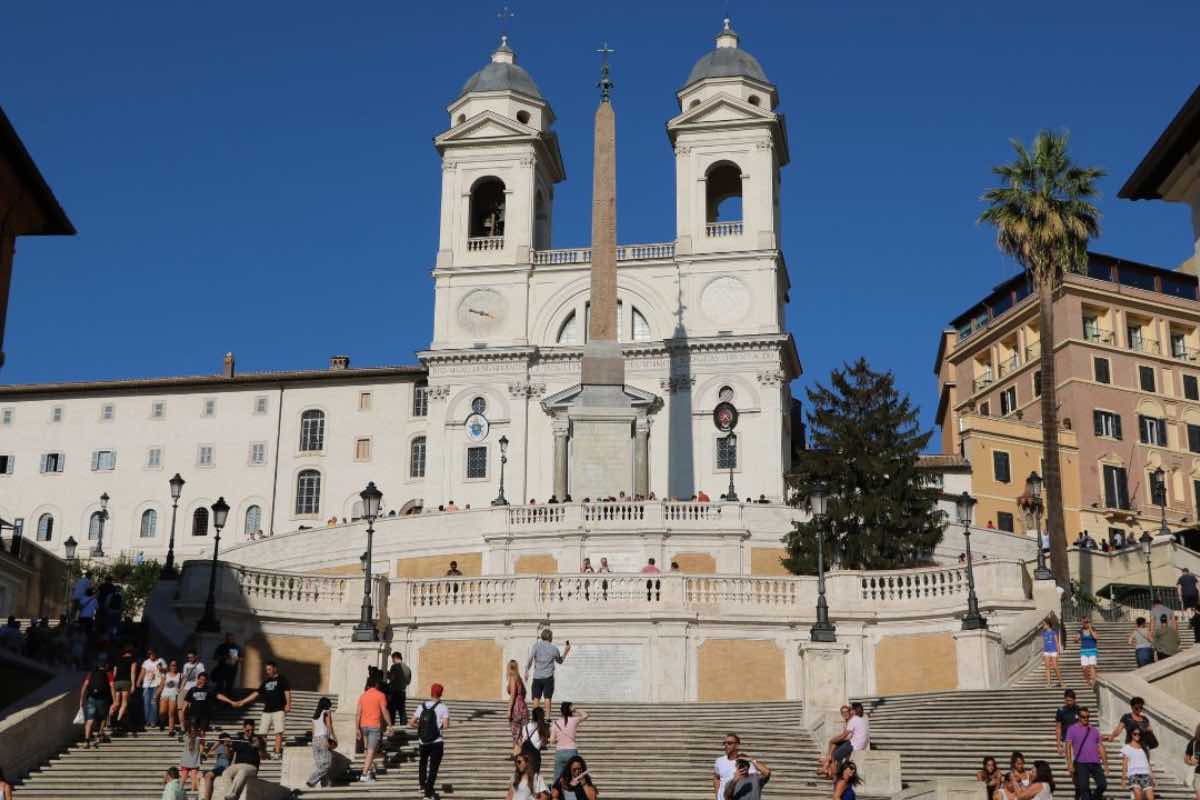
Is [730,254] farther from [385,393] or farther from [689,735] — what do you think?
[689,735]

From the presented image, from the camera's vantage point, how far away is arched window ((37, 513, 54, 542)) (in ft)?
255

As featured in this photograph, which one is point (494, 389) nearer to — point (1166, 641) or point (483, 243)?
point (483, 243)

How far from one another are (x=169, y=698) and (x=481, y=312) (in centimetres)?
4861

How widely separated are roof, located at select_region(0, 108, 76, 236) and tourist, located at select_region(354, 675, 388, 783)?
413 inches

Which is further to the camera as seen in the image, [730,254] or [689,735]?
[730,254]

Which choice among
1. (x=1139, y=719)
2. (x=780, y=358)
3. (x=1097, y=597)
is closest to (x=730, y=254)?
(x=780, y=358)

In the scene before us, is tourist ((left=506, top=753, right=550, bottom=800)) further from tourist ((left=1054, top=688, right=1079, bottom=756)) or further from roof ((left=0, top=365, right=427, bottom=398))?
roof ((left=0, top=365, right=427, bottom=398))

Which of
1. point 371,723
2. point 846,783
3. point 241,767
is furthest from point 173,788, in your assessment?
point 846,783

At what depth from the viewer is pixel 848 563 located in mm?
45938

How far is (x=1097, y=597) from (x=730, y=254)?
31.0m

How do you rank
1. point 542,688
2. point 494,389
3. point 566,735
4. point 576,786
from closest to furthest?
point 576,786
point 566,735
point 542,688
point 494,389

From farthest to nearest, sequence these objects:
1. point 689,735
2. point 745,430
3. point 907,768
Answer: point 745,430 → point 689,735 → point 907,768

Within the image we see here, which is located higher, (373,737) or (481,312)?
(481,312)

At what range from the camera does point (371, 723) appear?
72.5ft
